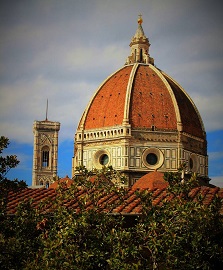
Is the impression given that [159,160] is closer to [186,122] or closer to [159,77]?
[186,122]

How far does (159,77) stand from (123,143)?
718cm

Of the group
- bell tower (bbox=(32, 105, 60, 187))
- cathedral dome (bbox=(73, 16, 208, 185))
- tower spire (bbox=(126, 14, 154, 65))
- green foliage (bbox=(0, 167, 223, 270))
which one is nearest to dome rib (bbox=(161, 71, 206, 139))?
cathedral dome (bbox=(73, 16, 208, 185))

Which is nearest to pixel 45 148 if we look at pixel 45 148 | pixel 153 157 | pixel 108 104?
pixel 45 148

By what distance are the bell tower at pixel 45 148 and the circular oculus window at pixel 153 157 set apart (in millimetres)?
27432

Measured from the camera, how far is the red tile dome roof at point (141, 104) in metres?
43.7

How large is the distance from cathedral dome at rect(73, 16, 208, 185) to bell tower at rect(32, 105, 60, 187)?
2128 cm

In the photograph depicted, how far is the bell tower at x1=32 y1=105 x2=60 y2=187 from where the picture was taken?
68.0 m

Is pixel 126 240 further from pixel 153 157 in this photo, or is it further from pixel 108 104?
pixel 108 104

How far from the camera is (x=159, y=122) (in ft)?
143

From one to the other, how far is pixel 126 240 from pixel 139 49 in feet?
141

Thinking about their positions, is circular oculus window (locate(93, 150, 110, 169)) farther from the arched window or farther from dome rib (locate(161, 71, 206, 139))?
the arched window

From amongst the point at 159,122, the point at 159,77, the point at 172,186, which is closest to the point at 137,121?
the point at 159,122

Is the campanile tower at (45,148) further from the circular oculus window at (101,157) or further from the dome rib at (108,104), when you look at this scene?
the circular oculus window at (101,157)

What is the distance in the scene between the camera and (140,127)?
1693 inches
